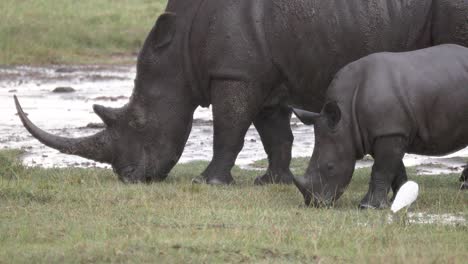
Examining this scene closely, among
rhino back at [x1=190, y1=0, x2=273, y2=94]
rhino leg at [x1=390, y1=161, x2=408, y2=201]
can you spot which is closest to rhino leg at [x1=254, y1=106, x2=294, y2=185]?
rhino back at [x1=190, y1=0, x2=273, y2=94]

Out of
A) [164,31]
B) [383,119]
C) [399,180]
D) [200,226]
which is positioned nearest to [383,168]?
[383,119]

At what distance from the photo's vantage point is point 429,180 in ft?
40.8

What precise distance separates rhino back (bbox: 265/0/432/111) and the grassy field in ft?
54.2

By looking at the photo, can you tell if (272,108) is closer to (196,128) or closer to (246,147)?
(246,147)

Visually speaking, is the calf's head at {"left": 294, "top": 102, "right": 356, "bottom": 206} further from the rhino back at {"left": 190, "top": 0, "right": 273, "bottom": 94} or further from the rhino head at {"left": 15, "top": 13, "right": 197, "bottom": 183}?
the rhino head at {"left": 15, "top": 13, "right": 197, "bottom": 183}

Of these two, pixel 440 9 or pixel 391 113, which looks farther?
pixel 440 9

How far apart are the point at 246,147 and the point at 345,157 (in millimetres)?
5736

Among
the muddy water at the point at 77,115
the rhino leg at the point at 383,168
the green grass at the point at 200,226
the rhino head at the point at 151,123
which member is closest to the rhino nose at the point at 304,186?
the green grass at the point at 200,226

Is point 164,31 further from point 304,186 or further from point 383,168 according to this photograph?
point 383,168

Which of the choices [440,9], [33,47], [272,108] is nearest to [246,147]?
[272,108]

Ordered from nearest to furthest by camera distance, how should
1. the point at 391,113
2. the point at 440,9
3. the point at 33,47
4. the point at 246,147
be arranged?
the point at 391,113 → the point at 440,9 → the point at 246,147 → the point at 33,47

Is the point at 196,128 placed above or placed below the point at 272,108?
below

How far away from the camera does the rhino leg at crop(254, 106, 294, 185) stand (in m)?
12.6

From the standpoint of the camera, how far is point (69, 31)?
29.6 m
